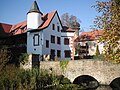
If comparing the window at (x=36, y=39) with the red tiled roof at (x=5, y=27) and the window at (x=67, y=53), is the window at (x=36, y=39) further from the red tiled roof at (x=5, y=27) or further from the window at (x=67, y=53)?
the red tiled roof at (x=5, y=27)

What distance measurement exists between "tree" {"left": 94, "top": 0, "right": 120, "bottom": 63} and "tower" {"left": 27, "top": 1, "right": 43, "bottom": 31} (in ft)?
76.8

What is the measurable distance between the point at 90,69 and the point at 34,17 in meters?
13.7

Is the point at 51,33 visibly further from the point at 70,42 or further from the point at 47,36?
the point at 70,42

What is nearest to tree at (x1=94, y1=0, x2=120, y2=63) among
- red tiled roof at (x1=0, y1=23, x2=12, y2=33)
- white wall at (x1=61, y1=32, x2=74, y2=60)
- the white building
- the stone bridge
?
the stone bridge

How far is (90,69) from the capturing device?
23.9 m

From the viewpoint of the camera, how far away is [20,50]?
32969 mm

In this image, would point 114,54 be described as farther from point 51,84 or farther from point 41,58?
point 41,58

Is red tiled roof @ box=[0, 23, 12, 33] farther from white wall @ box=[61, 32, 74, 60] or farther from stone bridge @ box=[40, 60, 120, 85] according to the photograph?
stone bridge @ box=[40, 60, 120, 85]

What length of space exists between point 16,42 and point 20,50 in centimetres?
185

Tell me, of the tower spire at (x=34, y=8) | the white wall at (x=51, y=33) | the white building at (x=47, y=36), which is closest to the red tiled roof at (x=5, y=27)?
the white building at (x=47, y=36)

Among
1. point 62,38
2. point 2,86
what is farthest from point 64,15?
point 2,86

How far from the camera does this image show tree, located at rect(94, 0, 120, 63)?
27.5ft

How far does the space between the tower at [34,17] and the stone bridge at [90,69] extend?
8144 mm

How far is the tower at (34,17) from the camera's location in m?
Answer: 32.2
